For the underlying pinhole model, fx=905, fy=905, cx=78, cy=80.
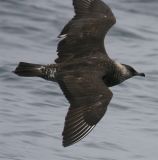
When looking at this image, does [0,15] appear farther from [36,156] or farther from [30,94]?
[36,156]

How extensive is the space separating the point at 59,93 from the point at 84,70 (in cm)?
272

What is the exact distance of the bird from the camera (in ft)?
30.1

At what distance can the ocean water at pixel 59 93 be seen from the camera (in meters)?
10.6

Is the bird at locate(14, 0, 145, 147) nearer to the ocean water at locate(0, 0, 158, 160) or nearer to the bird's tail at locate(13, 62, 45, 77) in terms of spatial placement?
the bird's tail at locate(13, 62, 45, 77)

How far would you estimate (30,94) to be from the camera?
12.3 meters

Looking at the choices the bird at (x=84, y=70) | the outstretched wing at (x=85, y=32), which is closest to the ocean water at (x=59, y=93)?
the bird at (x=84, y=70)

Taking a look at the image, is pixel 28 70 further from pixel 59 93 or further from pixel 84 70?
pixel 59 93

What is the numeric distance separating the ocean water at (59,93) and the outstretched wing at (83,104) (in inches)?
44.7

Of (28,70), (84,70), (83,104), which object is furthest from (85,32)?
(83,104)

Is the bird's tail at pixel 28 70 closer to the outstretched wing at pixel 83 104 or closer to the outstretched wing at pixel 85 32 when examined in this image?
the outstretched wing at pixel 83 104

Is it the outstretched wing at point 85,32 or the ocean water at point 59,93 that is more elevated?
the outstretched wing at point 85,32

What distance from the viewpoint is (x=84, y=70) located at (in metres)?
9.85

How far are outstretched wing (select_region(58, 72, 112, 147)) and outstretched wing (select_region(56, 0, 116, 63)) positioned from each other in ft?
2.78

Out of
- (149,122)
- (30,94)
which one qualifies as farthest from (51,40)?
(149,122)
